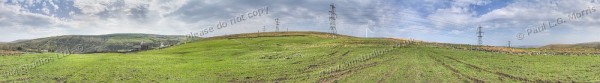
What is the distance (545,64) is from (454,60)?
344 inches

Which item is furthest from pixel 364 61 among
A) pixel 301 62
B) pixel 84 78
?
pixel 84 78

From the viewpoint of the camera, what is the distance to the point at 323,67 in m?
53.2

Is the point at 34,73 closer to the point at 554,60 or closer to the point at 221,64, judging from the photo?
the point at 221,64

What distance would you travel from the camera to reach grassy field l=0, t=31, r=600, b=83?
46.0 metres

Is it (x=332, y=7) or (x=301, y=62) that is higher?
(x=332, y=7)

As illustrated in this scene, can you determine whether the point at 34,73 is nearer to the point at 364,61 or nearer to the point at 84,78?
the point at 84,78

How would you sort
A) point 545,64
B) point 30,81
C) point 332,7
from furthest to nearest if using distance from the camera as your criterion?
point 332,7
point 545,64
point 30,81

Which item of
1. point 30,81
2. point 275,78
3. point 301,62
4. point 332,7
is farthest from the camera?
point 332,7

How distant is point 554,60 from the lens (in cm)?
5769

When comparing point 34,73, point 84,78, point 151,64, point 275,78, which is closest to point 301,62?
point 275,78

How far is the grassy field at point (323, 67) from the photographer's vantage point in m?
46.0

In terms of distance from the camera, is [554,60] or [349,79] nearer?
[349,79]

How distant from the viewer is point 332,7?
117 meters

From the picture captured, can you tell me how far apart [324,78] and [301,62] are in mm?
11002
